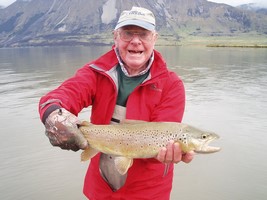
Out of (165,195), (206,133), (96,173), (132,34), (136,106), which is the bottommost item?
(165,195)

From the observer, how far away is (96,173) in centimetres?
465

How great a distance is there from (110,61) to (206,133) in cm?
168

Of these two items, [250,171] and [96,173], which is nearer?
[96,173]

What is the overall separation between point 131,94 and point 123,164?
0.94 meters

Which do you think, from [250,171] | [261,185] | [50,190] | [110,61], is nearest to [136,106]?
[110,61]

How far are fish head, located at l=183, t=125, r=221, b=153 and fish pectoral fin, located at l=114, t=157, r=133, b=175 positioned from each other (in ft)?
2.71

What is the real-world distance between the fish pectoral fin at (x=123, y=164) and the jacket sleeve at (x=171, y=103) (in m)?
0.71

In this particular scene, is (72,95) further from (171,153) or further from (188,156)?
(188,156)

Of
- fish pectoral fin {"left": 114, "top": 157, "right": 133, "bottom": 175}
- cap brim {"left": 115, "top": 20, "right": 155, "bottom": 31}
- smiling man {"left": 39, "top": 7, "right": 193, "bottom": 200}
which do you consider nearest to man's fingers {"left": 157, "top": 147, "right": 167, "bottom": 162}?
smiling man {"left": 39, "top": 7, "right": 193, "bottom": 200}

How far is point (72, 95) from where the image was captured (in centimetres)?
418

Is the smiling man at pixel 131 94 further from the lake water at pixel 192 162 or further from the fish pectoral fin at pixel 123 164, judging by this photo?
the lake water at pixel 192 162

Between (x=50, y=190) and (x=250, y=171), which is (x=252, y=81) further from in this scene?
(x=50, y=190)

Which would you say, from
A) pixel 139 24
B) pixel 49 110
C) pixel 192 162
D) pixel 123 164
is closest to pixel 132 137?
pixel 123 164

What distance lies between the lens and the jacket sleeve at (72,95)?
390 cm
